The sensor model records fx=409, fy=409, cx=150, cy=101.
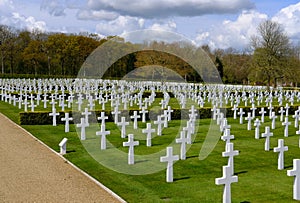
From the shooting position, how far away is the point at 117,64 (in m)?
44.9

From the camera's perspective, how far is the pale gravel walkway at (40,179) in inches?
313

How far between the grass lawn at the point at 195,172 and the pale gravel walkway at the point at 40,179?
1.41 feet

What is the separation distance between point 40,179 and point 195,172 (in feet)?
12.0

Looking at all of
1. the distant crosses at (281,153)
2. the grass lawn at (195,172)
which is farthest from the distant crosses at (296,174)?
the distant crosses at (281,153)

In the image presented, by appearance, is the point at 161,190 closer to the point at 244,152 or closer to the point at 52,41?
the point at 244,152

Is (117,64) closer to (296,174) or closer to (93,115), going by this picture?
(93,115)

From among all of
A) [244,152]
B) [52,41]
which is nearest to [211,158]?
[244,152]

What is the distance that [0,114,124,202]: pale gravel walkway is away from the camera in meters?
7.95

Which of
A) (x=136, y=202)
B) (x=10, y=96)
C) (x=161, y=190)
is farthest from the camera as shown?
(x=10, y=96)

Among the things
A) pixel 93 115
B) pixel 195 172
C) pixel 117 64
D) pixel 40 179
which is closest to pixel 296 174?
pixel 195 172

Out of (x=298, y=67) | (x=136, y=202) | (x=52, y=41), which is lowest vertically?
(x=136, y=202)

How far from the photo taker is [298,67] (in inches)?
2066

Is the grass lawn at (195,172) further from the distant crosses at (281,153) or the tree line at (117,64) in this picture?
the tree line at (117,64)

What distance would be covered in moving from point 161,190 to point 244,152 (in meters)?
4.96
